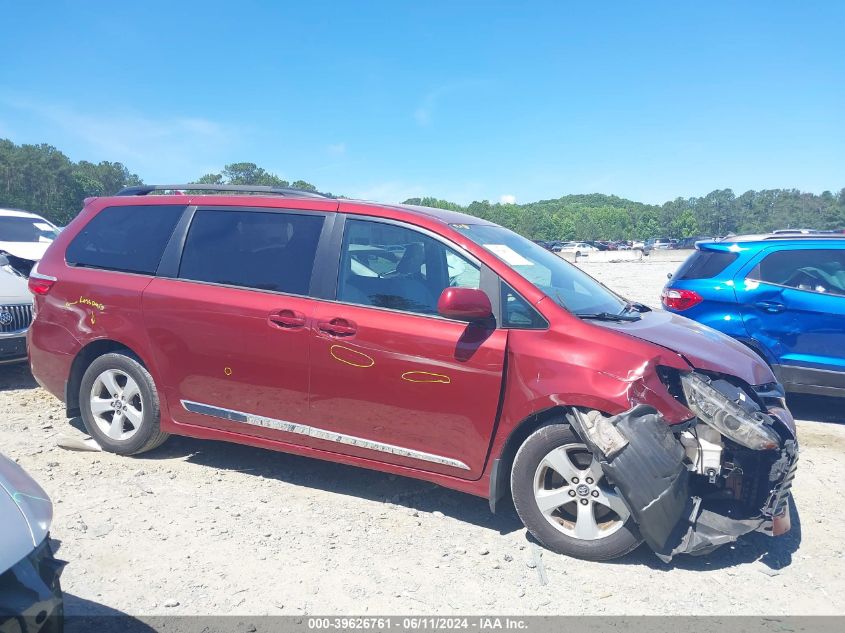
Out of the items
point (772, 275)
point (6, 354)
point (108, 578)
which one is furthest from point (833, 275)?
point (6, 354)

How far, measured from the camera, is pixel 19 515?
2094 millimetres

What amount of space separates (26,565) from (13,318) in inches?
220

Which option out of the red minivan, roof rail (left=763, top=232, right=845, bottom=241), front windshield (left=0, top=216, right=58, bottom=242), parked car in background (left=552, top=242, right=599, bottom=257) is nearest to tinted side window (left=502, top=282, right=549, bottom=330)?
the red minivan

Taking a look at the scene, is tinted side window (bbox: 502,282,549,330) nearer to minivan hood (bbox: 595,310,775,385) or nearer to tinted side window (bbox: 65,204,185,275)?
minivan hood (bbox: 595,310,775,385)

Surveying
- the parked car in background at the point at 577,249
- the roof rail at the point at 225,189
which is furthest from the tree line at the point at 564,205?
the parked car in background at the point at 577,249

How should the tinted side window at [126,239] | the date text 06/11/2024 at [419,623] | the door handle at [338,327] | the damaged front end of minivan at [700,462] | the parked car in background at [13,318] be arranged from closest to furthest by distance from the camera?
the date text 06/11/2024 at [419,623] → the damaged front end of minivan at [700,462] → the door handle at [338,327] → the tinted side window at [126,239] → the parked car in background at [13,318]

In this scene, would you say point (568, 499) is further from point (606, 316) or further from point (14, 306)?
point (14, 306)

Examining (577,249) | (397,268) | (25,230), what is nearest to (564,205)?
(577,249)

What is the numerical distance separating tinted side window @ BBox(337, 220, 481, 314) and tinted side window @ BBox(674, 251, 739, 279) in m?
3.63

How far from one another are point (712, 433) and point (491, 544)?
1.40 meters

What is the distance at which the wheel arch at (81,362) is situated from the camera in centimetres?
477

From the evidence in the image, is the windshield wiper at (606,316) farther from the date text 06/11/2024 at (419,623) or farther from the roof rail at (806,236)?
the roof rail at (806,236)

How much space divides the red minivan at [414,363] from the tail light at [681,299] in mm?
2131

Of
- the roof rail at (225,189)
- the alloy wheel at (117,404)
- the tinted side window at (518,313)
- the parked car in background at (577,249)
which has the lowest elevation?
the alloy wheel at (117,404)
